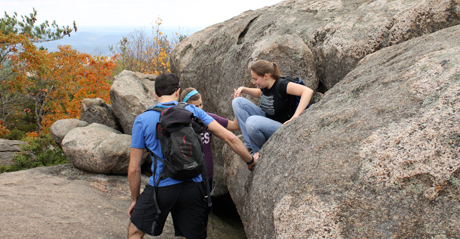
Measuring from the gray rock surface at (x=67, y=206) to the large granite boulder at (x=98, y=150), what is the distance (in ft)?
0.76

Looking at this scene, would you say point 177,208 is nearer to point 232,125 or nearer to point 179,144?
point 179,144

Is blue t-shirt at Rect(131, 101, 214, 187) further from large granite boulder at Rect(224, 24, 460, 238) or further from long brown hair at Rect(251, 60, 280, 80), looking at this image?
long brown hair at Rect(251, 60, 280, 80)

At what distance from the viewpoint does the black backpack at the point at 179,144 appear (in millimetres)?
3057

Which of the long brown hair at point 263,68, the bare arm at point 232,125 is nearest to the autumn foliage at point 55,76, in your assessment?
the bare arm at point 232,125

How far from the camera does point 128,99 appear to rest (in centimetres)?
863

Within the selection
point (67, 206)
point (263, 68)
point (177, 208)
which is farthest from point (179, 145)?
point (67, 206)

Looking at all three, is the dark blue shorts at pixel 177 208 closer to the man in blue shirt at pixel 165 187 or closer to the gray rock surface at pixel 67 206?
the man in blue shirt at pixel 165 187

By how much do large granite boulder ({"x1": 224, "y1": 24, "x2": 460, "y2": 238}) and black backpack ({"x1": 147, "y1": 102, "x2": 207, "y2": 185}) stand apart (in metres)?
0.67

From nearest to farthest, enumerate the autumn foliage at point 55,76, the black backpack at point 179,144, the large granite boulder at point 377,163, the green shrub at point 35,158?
1. the large granite boulder at point 377,163
2. the black backpack at point 179,144
3. the green shrub at point 35,158
4. the autumn foliage at point 55,76

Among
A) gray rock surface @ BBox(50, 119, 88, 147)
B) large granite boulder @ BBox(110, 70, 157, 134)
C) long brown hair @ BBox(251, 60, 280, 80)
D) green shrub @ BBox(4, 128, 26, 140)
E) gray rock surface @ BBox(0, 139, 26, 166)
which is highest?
long brown hair @ BBox(251, 60, 280, 80)

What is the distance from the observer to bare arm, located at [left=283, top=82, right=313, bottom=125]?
13.1 feet

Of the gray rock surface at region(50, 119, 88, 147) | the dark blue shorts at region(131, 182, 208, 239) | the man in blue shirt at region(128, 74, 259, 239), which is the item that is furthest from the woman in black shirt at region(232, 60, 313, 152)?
the gray rock surface at region(50, 119, 88, 147)

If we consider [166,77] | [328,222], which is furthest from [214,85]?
[328,222]

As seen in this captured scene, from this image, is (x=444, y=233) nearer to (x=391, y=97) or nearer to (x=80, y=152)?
(x=391, y=97)
